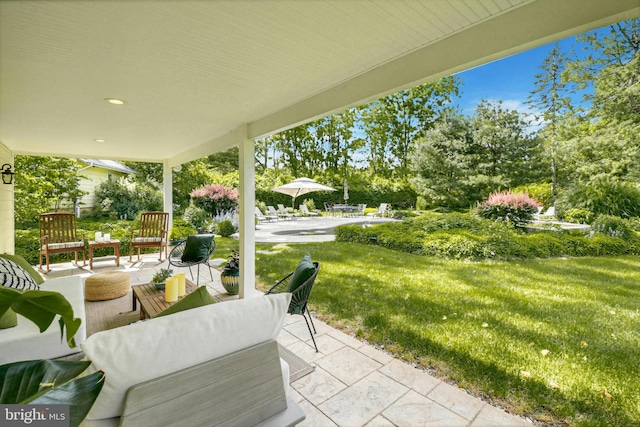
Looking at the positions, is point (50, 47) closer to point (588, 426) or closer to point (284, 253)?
point (588, 426)

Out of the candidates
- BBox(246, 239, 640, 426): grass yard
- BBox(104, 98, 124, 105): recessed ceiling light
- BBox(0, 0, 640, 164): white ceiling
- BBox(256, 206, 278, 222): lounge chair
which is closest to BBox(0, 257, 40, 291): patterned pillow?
BBox(0, 0, 640, 164): white ceiling

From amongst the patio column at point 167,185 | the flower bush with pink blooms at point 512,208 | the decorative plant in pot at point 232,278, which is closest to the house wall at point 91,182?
the patio column at point 167,185

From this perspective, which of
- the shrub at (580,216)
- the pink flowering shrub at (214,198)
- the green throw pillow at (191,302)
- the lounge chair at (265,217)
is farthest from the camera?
the lounge chair at (265,217)

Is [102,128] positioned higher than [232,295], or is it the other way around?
[102,128]

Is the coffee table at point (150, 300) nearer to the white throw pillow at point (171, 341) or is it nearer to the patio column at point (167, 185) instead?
the white throw pillow at point (171, 341)

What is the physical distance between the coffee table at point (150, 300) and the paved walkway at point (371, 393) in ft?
3.98

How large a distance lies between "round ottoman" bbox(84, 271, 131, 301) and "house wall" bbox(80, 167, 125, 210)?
346 inches

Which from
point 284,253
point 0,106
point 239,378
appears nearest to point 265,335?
point 239,378

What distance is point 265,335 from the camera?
1378 millimetres

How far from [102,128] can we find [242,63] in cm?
325

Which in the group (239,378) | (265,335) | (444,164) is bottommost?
(239,378)

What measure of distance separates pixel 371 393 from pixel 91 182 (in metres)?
13.6

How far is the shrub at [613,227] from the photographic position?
694 centimetres

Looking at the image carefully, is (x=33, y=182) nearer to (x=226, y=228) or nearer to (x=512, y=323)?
(x=226, y=228)
